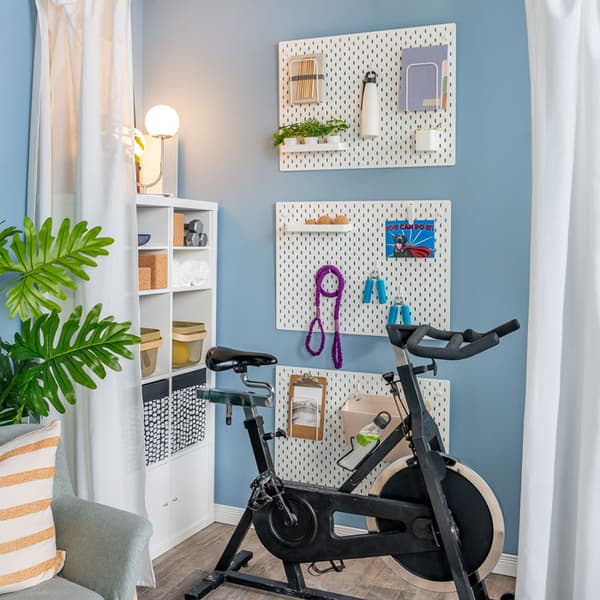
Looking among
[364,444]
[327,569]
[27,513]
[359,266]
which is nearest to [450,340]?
[364,444]

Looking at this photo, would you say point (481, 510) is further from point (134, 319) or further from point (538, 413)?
point (134, 319)

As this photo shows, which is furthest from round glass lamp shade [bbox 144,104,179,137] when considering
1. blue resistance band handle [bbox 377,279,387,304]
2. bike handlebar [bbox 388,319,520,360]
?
bike handlebar [bbox 388,319,520,360]

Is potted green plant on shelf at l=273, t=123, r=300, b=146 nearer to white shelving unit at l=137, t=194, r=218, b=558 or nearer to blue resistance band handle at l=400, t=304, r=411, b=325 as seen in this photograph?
white shelving unit at l=137, t=194, r=218, b=558

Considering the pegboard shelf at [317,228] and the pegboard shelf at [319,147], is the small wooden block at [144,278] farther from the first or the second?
the pegboard shelf at [319,147]

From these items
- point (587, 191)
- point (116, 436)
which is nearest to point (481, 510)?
point (587, 191)

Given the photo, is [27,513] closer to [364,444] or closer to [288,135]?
[364,444]

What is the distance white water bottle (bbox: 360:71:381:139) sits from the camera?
9.88 ft

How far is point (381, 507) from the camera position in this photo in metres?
2.61

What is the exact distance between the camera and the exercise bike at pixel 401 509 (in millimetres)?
2480

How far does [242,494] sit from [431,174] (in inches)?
69.9

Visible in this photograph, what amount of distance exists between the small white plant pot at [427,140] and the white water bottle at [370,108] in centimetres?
20

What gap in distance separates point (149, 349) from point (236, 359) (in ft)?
1.47

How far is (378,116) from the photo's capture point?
305 cm

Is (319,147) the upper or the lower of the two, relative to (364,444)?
upper
